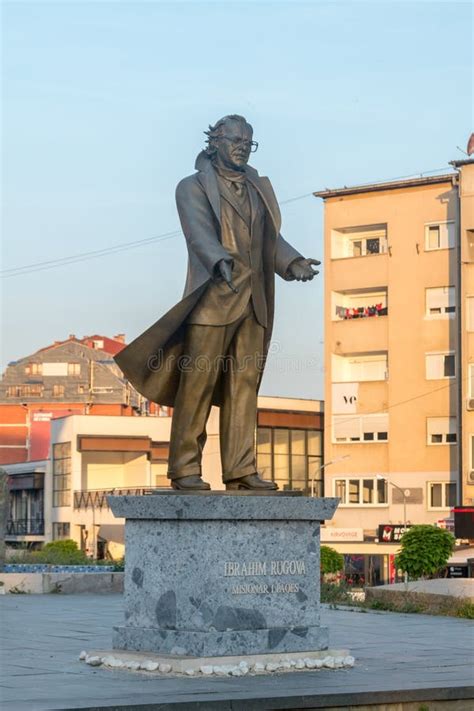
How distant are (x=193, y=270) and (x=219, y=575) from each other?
246 centimetres

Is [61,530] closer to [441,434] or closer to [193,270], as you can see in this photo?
[441,434]

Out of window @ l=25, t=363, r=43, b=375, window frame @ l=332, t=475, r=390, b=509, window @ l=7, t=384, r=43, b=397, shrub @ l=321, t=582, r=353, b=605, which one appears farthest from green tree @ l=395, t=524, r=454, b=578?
window @ l=25, t=363, r=43, b=375

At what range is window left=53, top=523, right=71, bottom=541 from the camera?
→ 76.2m

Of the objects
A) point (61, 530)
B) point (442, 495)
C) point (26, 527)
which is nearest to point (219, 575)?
point (442, 495)

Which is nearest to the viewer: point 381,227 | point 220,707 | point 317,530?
point 220,707

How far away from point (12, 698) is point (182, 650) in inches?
83.5

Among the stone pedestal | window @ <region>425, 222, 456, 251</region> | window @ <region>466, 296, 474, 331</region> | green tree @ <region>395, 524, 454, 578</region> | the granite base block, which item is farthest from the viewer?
window @ <region>425, 222, 456, 251</region>

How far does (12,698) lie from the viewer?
363 inches

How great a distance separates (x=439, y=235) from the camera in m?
63.8

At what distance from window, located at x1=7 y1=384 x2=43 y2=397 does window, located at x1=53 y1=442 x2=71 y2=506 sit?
23107 millimetres

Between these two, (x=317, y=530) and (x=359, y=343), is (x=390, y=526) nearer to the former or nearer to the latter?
(x=359, y=343)

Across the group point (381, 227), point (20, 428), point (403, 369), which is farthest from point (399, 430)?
point (20, 428)

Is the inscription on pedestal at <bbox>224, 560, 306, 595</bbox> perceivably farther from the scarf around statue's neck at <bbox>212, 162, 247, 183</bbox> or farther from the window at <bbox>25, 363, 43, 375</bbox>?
the window at <bbox>25, 363, 43, 375</bbox>

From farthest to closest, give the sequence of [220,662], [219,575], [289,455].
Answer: [289,455] < [219,575] < [220,662]
